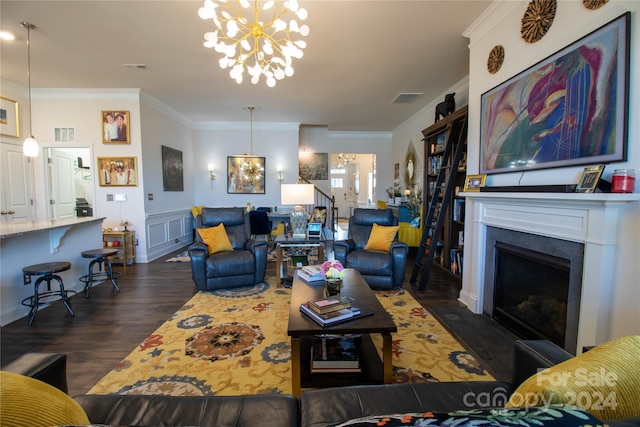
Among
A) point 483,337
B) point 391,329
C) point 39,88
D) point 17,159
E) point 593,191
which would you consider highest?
point 39,88

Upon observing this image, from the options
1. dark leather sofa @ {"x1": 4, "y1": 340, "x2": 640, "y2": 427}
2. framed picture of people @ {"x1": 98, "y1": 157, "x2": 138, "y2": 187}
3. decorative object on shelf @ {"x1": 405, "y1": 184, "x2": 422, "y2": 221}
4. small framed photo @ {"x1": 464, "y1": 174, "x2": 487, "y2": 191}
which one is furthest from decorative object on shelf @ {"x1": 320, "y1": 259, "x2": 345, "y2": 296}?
framed picture of people @ {"x1": 98, "y1": 157, "x2": 138, "y2": 187}

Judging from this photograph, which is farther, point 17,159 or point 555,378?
point 17,159

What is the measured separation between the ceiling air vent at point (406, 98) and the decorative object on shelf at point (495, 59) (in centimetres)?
232

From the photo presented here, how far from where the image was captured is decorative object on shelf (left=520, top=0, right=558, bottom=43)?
6.78ft

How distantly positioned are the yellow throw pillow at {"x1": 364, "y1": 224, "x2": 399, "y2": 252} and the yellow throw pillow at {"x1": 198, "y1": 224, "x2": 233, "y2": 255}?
1.94m

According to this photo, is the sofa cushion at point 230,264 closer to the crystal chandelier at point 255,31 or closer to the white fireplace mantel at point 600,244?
the crystal chandelier at point 255,31

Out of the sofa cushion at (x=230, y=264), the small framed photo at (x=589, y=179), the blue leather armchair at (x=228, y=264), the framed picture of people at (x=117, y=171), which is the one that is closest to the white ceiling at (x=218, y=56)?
the framed picture of people at (x=117, y=171)

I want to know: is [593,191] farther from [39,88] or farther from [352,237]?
[39,88]

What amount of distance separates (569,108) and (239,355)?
2968 millimetres

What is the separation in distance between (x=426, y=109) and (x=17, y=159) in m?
7.38

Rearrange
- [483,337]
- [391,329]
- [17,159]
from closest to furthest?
[391,329], [483,337], [17,159]

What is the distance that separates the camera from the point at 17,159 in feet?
14.8

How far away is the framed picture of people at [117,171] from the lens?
4898mm

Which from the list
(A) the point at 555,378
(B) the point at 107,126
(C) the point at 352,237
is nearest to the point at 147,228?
(B) the point at 107,126
